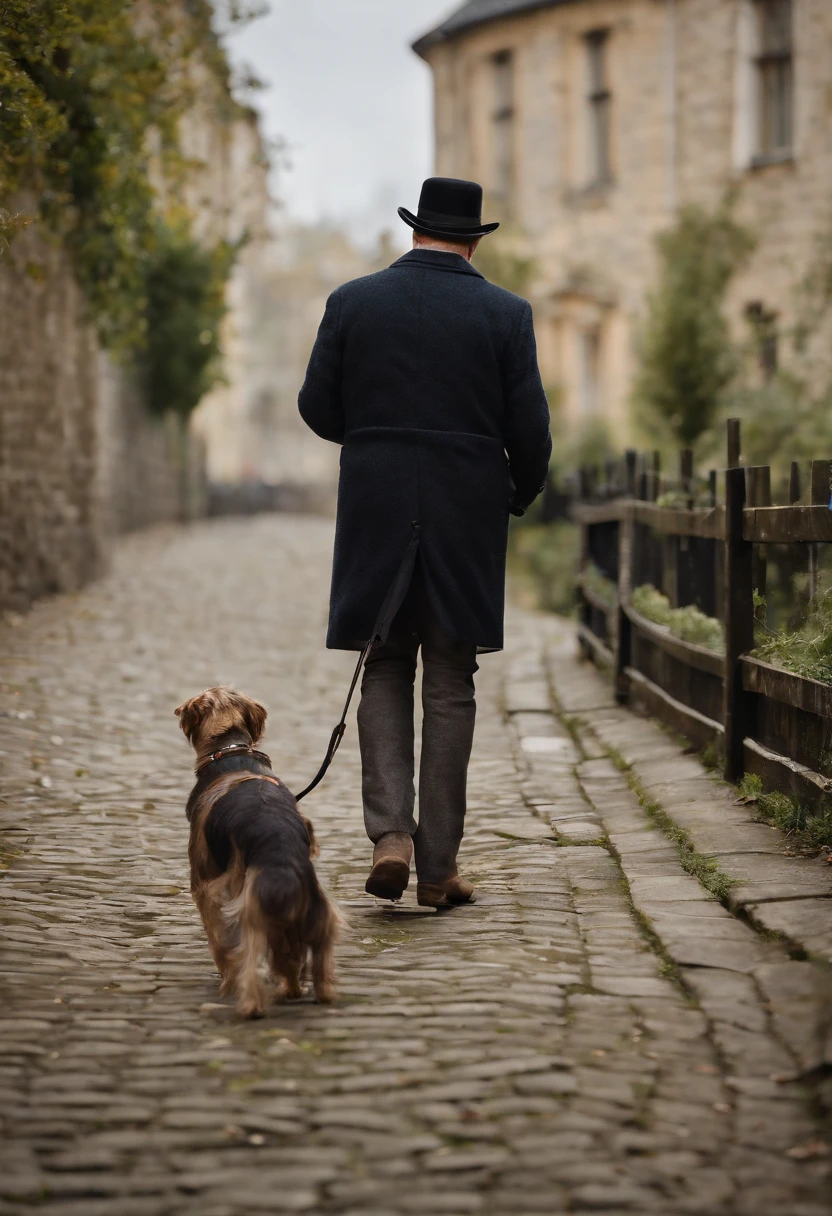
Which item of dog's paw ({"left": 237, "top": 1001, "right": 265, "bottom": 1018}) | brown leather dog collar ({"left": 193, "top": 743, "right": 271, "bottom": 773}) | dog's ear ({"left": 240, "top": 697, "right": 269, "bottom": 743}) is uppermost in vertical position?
dog's ear ({"left": 240, "top": 697, "right": 269, "bottom": 743})

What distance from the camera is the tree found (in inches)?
749

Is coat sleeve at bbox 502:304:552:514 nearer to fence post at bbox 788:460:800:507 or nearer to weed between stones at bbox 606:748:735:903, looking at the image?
weed between stones at bbox 606:748:735:903

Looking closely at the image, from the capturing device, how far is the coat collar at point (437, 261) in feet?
16.5

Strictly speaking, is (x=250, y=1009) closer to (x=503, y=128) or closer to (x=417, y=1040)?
(x=417, y=1040)

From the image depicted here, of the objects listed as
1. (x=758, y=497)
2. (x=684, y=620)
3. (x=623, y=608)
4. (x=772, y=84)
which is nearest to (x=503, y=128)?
(x=772, y=84)

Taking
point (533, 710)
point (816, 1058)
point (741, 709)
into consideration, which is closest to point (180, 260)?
point (533, 710)

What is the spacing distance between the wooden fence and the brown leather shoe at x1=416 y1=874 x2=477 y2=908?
1.25m

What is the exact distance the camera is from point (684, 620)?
812cm

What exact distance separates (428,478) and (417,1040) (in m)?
1.88

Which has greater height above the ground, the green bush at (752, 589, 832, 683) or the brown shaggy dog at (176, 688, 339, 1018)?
the green bush at (752, 589, 832, 683)

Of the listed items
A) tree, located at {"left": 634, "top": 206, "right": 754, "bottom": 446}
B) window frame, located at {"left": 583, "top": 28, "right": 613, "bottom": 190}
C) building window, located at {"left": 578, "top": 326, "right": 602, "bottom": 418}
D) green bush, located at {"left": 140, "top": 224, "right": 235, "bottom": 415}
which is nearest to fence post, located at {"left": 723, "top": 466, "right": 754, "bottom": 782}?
tree, located at {"left": 634, "top": 206, "right": 754, "bottom": 446}

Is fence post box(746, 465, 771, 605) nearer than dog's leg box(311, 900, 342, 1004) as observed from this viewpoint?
No

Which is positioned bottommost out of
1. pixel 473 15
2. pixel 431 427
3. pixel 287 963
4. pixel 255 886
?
pixel 287 963

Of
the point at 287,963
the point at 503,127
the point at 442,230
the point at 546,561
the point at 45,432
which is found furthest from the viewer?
the point at 503,127
